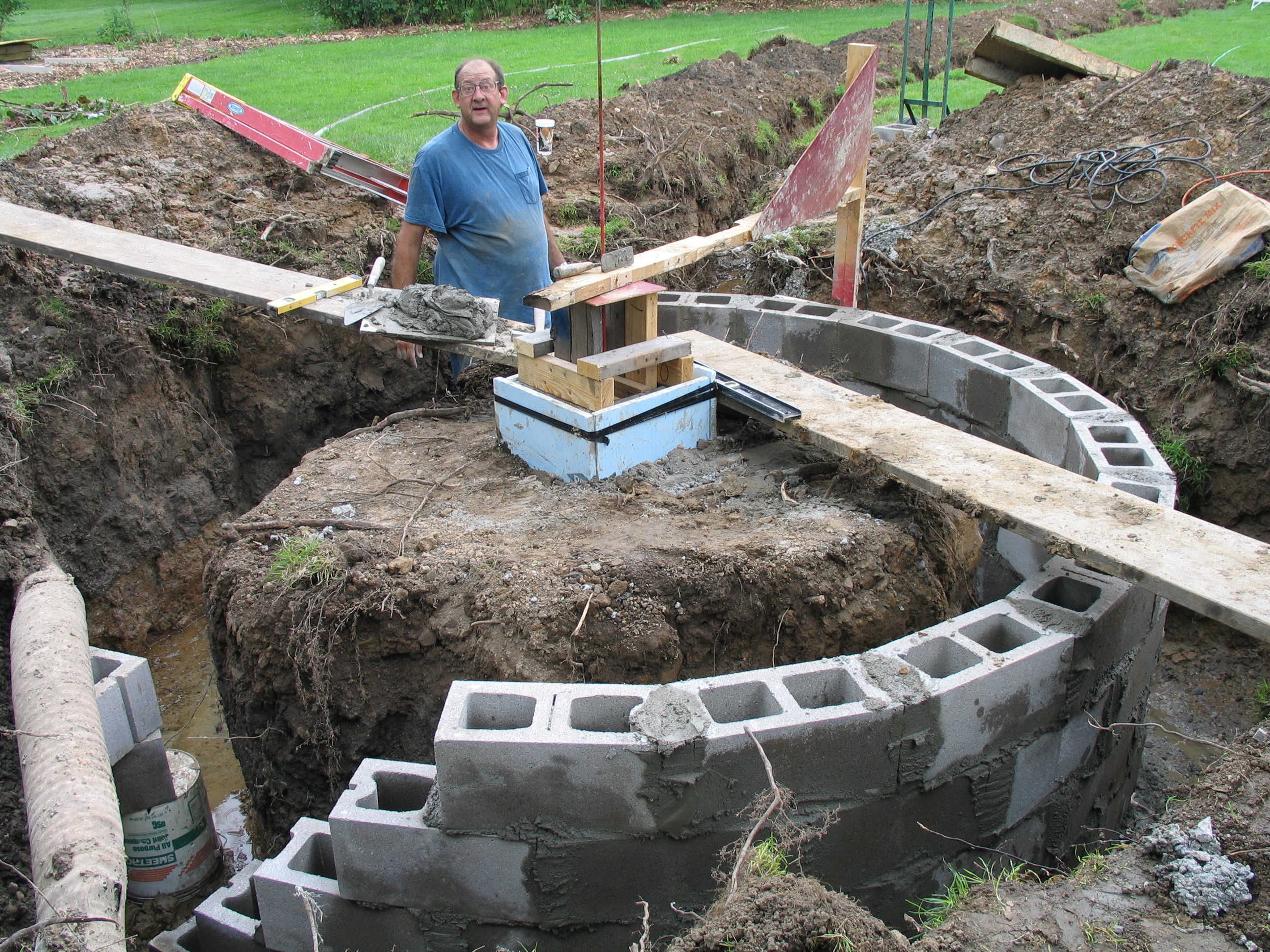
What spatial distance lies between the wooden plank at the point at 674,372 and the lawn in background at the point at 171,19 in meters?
17.9

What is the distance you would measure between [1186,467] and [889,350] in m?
1.98

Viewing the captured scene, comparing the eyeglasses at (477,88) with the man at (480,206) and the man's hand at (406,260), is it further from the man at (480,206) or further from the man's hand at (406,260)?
the man's hand at (406,260)

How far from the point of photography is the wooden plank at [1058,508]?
286 cm

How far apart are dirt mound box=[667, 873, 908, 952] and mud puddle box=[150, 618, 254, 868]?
2.99 m

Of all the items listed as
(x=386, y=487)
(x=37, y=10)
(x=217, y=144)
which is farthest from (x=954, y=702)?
(x=37, y=10)

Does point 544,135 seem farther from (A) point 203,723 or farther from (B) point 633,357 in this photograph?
(A) point 203,723

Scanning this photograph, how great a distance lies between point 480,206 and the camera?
16.0ft

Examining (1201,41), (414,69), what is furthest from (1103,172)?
(1201,41)

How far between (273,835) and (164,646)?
2.16 meters

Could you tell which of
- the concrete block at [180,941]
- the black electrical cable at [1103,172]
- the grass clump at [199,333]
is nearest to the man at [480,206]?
the grass clump at [199,333]

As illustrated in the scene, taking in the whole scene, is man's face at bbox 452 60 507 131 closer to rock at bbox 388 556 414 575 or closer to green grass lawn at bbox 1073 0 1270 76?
rock at bbox 388 556 414 575

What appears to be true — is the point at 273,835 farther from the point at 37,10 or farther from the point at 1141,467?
the point at 37,10

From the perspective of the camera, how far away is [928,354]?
17.6ft

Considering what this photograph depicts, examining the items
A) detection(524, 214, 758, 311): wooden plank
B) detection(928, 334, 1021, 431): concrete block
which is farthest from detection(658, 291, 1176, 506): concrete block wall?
detection(524, 214, 758, 311): wooden plank
